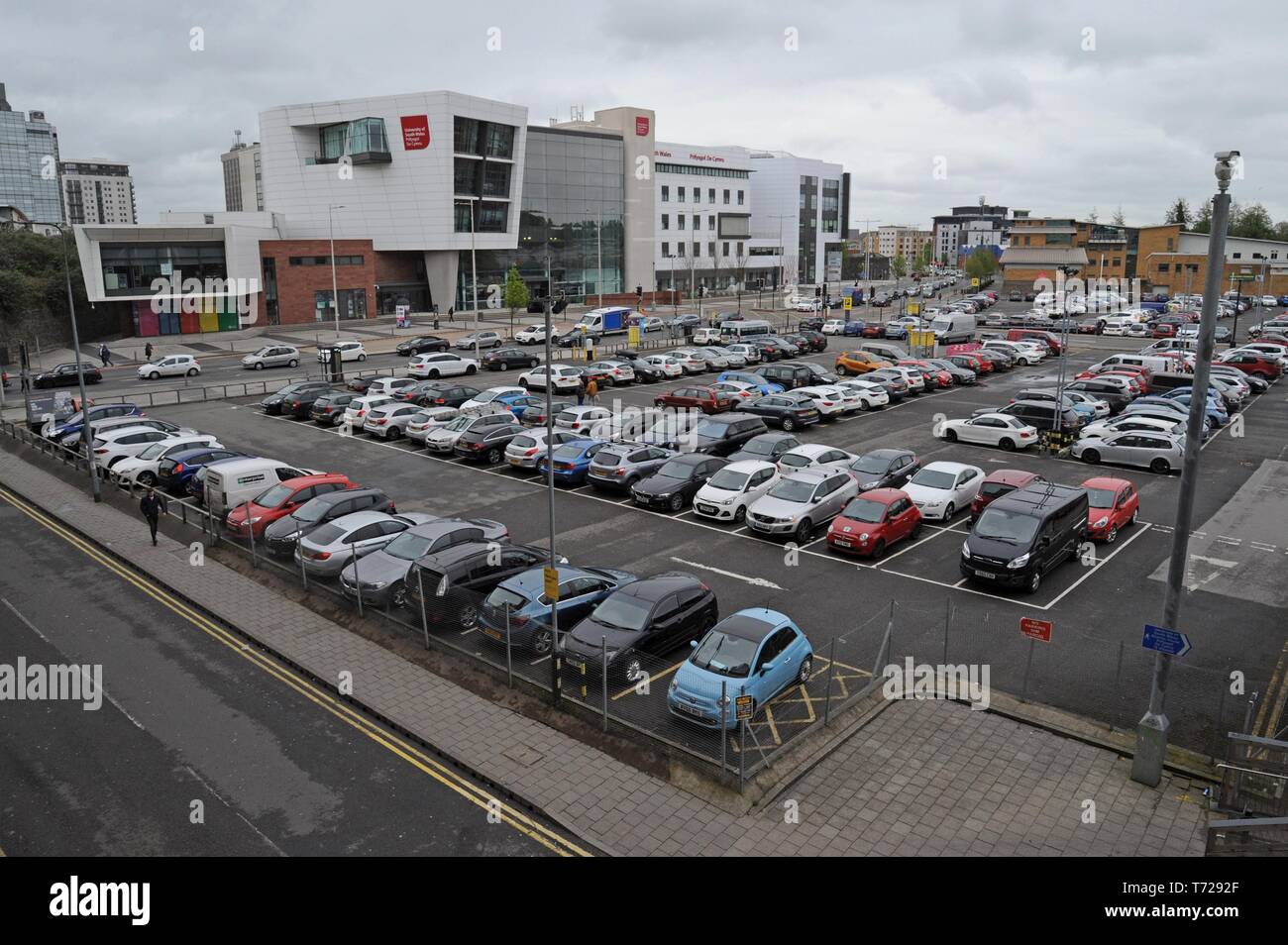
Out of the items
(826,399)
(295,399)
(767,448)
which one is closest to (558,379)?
(295,399)

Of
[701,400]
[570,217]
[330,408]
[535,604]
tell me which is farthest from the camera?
[570,217]

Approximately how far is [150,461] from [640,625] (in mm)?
20032

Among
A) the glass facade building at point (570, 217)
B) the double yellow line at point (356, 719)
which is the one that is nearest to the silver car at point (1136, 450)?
the double yellow line at point (356, 719)

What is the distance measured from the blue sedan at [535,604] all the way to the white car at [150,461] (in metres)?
15.8

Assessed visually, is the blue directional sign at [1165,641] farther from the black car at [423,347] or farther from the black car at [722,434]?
the black car at [423,347]

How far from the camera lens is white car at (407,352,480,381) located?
4847 cm

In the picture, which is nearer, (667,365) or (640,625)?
(640,625)

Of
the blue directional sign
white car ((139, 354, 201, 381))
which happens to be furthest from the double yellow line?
white car ((139, 354, 201, 381))

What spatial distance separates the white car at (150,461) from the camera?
26.5m

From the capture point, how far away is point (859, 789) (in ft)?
38.4

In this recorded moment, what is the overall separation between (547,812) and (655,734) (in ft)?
6.51

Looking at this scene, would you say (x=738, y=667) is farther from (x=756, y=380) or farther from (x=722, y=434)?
(x=756, y=380)

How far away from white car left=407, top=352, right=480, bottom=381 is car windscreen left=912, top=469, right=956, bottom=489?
31083mm
